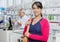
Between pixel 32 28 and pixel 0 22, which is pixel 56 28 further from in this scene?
pixel 0 22

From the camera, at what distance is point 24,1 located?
4.36 m

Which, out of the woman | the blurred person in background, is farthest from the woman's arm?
the blurred person in background

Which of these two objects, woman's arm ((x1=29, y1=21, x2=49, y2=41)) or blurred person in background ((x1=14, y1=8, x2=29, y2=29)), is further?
blurred person in background ((x1=14, y1=8, x2=29, y2=29))

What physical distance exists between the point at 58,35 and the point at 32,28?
0.53 m

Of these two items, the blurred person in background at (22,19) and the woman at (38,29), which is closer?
the woman at (38,29)

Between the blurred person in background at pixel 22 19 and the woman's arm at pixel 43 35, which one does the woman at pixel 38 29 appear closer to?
the woman's arm at pixel 43 35

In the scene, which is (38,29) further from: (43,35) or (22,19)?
(22,19)

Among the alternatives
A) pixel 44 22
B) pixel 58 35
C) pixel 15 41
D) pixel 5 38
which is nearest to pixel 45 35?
pixel 44 22

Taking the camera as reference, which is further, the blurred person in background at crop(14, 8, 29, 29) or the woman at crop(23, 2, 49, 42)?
the blurred person in background at crop(14, 8, 29, 29)

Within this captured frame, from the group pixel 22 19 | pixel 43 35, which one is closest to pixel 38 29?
pixel 43 35

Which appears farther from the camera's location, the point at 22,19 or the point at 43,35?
the point at 22,19

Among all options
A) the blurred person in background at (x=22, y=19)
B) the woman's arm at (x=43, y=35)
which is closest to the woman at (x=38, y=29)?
the woman's arm at (x=43, y=35)

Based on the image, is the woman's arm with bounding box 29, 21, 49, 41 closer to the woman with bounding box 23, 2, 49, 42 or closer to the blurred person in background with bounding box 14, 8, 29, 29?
the woman with bounding box 23, 2, 49, 42

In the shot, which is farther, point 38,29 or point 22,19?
point 22,19
